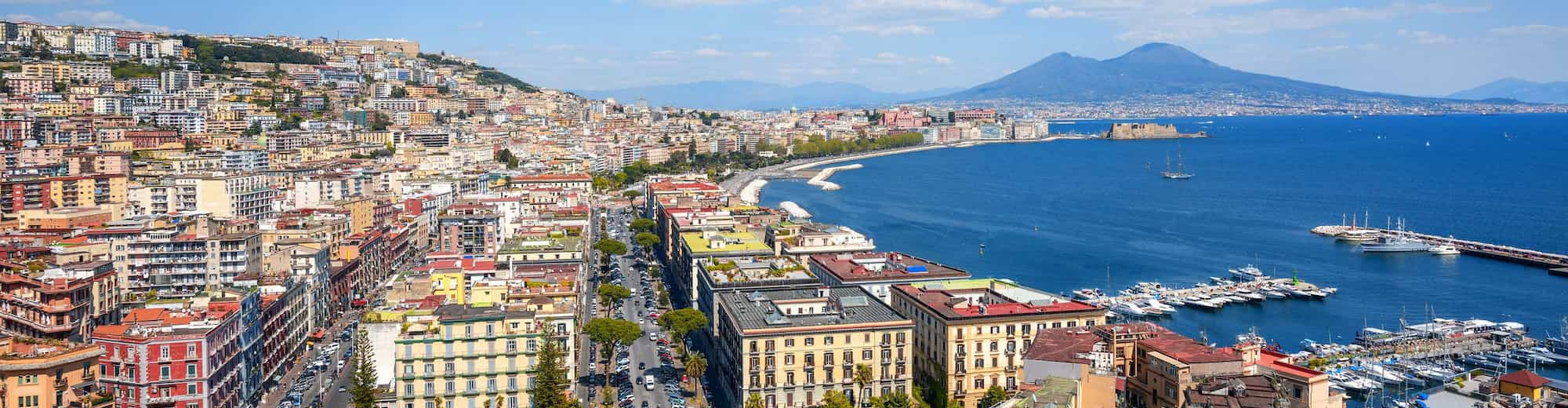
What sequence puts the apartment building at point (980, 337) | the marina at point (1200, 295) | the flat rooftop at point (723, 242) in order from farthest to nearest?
1. the marina at point (1200, 295)
2. the flat rooftop at point (723, 242)
3. the apartment building at point (980, 337)

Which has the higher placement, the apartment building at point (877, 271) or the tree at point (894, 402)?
the apartment building at point (877, 271)

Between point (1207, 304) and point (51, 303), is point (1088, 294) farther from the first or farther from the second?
point (51, 303)

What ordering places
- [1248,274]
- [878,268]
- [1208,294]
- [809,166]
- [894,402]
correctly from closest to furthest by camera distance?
1. [894,402]
2. [878,268]
3. [1208,294]
4. [1248,274]
5. [809,166]

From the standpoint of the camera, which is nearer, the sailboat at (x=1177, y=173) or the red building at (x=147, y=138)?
the red building at (x=147, y=138)

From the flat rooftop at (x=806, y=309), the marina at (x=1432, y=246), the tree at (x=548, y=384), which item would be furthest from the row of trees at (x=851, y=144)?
the tree at (x=548, y=384)

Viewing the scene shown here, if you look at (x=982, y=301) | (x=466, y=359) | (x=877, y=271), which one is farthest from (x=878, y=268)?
(x=466, y=359)

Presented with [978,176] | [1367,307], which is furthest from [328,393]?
[978,176]

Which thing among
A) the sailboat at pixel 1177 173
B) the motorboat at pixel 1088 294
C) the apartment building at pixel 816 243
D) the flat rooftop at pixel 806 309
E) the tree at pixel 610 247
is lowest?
the motorboat at pixel 1088 294

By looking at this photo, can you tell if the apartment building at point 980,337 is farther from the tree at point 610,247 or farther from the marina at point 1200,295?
the tree at point 610,247
